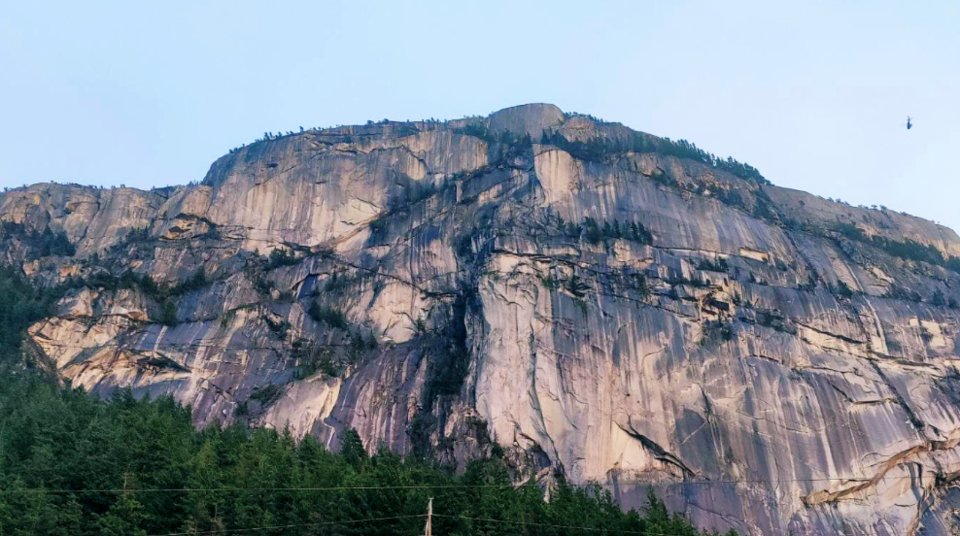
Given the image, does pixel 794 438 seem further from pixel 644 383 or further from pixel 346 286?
pixel 346 286

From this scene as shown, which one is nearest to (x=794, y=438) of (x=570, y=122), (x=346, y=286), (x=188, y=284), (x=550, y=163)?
(x=550, y=163)

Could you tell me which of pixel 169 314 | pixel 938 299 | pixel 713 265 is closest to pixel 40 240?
pixel 169 314

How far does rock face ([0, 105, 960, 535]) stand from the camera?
55.0 m

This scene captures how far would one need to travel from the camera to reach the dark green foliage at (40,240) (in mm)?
76062

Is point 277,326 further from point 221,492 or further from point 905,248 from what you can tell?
point 905,248

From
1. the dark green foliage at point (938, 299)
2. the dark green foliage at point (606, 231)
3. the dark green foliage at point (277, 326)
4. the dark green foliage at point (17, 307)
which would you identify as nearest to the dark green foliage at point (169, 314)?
the dark green foliage at point (277, 326)

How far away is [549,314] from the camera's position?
196 ft

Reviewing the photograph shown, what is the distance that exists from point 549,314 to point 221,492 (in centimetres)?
2982

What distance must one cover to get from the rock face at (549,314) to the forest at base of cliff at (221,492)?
47.3ft

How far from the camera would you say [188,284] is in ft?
227

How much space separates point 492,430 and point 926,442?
1045 inches

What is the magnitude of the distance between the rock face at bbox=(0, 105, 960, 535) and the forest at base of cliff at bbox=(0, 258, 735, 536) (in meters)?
14.4

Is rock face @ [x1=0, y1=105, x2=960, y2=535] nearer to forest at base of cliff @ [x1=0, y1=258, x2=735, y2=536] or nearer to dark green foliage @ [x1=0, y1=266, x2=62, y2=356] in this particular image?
dark green foliage @ [x1=0, y1=266, x2=62, y2=356]

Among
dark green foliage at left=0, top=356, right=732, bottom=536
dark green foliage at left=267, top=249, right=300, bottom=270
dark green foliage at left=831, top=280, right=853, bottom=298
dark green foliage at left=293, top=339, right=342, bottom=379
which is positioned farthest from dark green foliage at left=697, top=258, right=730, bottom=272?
dark green foliage at left=267, top=249, right=300, bottom=270
